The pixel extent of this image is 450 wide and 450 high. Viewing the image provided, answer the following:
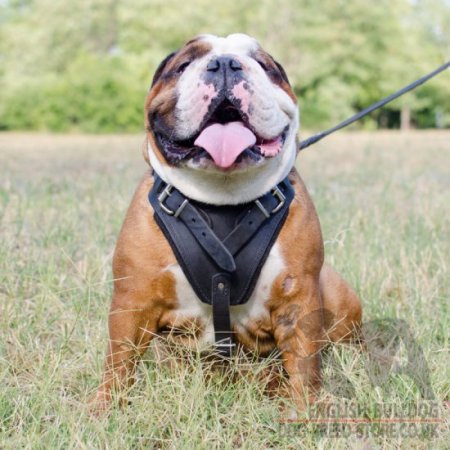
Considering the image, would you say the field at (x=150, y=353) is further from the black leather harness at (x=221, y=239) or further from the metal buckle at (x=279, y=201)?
the metal buckle at (x=279, y=201)

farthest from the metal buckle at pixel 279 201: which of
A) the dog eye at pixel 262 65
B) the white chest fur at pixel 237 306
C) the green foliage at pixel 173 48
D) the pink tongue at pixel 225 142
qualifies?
the green foliage at pixel 173 48

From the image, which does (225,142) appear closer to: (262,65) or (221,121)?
(221,121)

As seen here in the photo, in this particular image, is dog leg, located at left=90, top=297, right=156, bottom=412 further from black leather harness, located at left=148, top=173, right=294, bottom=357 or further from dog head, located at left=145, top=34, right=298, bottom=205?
dog head, located at left=145, top=34, right=298, bottom=205

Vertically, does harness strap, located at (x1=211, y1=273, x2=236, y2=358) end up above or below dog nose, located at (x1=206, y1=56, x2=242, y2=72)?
below

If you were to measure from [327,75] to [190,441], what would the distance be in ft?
101

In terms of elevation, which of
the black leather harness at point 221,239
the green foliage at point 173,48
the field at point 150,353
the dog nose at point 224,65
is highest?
the dog nose at point 224,65

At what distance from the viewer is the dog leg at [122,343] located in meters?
2.37

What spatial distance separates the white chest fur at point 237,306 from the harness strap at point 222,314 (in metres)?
0.04

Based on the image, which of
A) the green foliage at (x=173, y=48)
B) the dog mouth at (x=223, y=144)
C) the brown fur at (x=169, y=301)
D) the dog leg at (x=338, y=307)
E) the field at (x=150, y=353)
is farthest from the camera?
the green foliage at (x=173, y=48)

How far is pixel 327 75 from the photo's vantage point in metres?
31.8

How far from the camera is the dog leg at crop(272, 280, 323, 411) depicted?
7.76 ft

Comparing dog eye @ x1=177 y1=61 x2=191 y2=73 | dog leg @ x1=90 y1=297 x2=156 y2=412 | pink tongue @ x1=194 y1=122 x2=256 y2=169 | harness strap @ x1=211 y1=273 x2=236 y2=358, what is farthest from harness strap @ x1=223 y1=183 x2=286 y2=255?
dog eye @ x1=177 y1=61 x2=191 y2=73

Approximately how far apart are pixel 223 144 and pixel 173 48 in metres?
29.4

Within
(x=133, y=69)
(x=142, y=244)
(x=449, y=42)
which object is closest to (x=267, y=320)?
(x=142, y=244)
